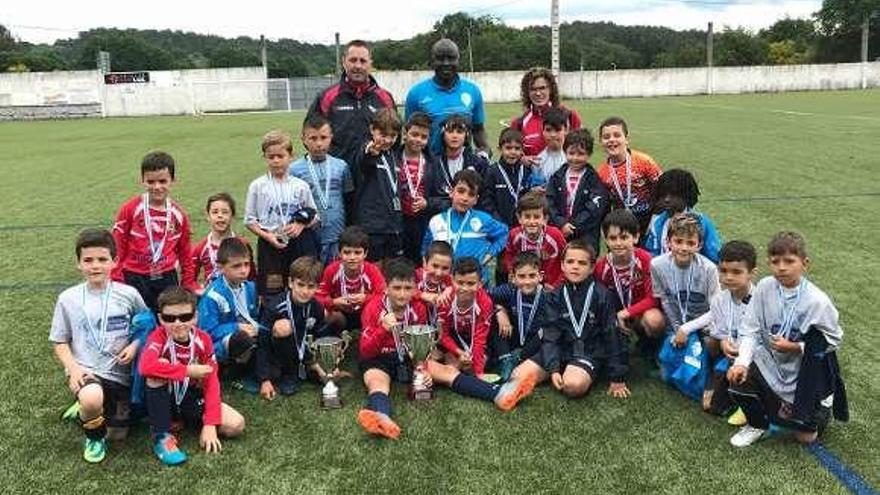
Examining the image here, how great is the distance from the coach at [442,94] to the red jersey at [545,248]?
102cm

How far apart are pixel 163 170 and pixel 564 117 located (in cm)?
269

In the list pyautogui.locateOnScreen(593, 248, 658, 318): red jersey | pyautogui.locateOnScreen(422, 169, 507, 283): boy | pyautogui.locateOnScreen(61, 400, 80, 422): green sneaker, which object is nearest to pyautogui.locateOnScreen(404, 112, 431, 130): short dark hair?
pyautogui.locateOnScreen(422, 169, 507, 283): boy

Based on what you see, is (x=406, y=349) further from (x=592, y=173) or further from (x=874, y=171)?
(x=874, y=171)

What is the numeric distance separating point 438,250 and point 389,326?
609 millimetres

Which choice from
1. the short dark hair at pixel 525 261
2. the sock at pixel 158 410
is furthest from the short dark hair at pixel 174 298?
the short dark hair at pixel 525 261

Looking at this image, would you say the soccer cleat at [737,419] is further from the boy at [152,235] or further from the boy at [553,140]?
the boy at [152,235]

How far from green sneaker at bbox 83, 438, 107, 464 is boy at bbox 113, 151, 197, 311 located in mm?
1257

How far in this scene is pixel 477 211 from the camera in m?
4.98

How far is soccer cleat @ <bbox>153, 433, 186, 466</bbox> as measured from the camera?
338cm

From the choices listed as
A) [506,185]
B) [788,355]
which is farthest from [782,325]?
[506,185]

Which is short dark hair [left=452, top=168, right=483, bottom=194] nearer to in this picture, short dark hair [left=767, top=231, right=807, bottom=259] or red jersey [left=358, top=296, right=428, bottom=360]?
red jersey [left=358, top=296, right=428, bottom=360]

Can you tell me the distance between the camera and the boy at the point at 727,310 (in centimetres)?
376

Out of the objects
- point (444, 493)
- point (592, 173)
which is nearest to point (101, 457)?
point (444, 493)

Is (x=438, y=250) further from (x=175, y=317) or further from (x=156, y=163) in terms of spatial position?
(x=156, y=163)
